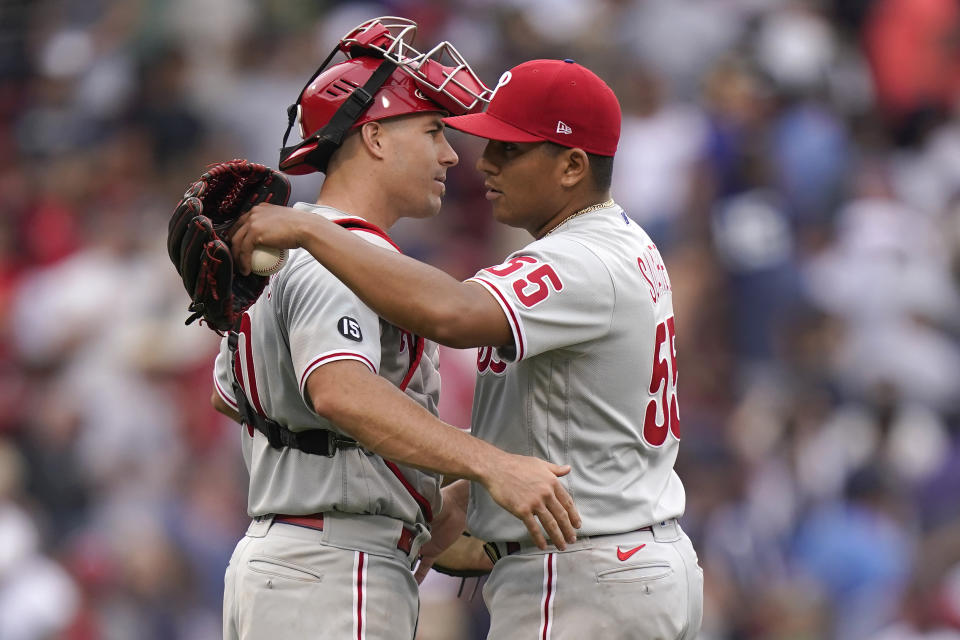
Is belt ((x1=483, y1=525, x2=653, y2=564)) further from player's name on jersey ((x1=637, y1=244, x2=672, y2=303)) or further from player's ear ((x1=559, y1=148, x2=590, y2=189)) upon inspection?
player's ear ((x1=559, y1=148, x2=590, y2=189))

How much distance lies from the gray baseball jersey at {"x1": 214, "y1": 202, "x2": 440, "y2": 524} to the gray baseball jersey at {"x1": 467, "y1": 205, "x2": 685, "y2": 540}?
0.80 ft

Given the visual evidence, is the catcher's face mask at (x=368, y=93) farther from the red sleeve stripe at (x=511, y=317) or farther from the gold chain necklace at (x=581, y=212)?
the red sleeve stripe at (x=511, y=317)

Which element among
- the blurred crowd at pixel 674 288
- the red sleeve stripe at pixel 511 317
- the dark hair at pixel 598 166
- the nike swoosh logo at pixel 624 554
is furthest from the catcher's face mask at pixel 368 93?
the blurred crowd at pixel 674 288

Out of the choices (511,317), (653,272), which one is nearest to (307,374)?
(511,317)

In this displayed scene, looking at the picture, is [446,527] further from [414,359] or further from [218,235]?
[218,235]

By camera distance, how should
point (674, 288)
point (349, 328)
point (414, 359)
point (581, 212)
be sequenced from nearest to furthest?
point (349, 328) < point (414, 359) < point (581, 212) < point (674, 288)

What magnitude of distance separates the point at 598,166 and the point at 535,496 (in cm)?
101

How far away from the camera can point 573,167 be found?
3881 mm

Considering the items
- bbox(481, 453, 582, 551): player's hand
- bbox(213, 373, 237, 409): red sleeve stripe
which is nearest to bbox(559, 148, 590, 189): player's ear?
bbox(481, 453, 582, 551): player's hand

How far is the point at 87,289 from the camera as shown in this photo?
9.02 m

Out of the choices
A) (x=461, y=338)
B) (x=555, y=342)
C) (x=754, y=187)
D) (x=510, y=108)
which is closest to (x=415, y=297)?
Result: (x=461, y=338)

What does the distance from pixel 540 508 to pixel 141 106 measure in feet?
23.1

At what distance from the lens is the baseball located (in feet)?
11.4

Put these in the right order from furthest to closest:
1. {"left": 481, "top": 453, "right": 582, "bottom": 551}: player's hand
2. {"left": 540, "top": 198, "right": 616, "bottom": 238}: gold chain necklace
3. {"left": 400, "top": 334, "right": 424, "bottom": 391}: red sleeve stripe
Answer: {"left": 540, "top": 198, "right": 616, "bottom": 238}: gold chain necklace, {"left": 400, "top": 334, "right": 424, "bottom": 391}: red sleeve stripe, {"left": 481, "top": 453, "right": 582, "bottom": 551}: player's hand
